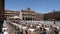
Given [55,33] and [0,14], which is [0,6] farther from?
[55,33]

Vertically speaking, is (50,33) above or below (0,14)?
below

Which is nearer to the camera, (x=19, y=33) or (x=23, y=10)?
(x=19, y=33)

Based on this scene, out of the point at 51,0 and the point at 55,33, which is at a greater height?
the point at 51,0

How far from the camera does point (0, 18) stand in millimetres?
2004

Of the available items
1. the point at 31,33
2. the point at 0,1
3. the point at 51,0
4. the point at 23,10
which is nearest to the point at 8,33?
the point at 31,33

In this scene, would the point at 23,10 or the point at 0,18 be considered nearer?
the point at 0,18

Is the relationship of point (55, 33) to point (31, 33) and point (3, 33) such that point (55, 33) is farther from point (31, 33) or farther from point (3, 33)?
point (3, 33)

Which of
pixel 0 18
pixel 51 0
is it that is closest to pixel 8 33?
pixel 0 18

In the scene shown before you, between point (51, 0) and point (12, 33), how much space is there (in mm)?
4835

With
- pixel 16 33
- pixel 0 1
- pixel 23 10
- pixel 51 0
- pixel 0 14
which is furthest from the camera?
pixel 23 10

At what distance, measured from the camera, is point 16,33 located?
86cm

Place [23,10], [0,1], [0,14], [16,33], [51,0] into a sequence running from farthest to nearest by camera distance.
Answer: [23,10]
[51,0]
[0,14]
[0,1]
[16,33]

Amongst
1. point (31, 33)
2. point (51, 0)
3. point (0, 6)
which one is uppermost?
point (51, 0)

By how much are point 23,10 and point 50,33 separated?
34.5 feet
